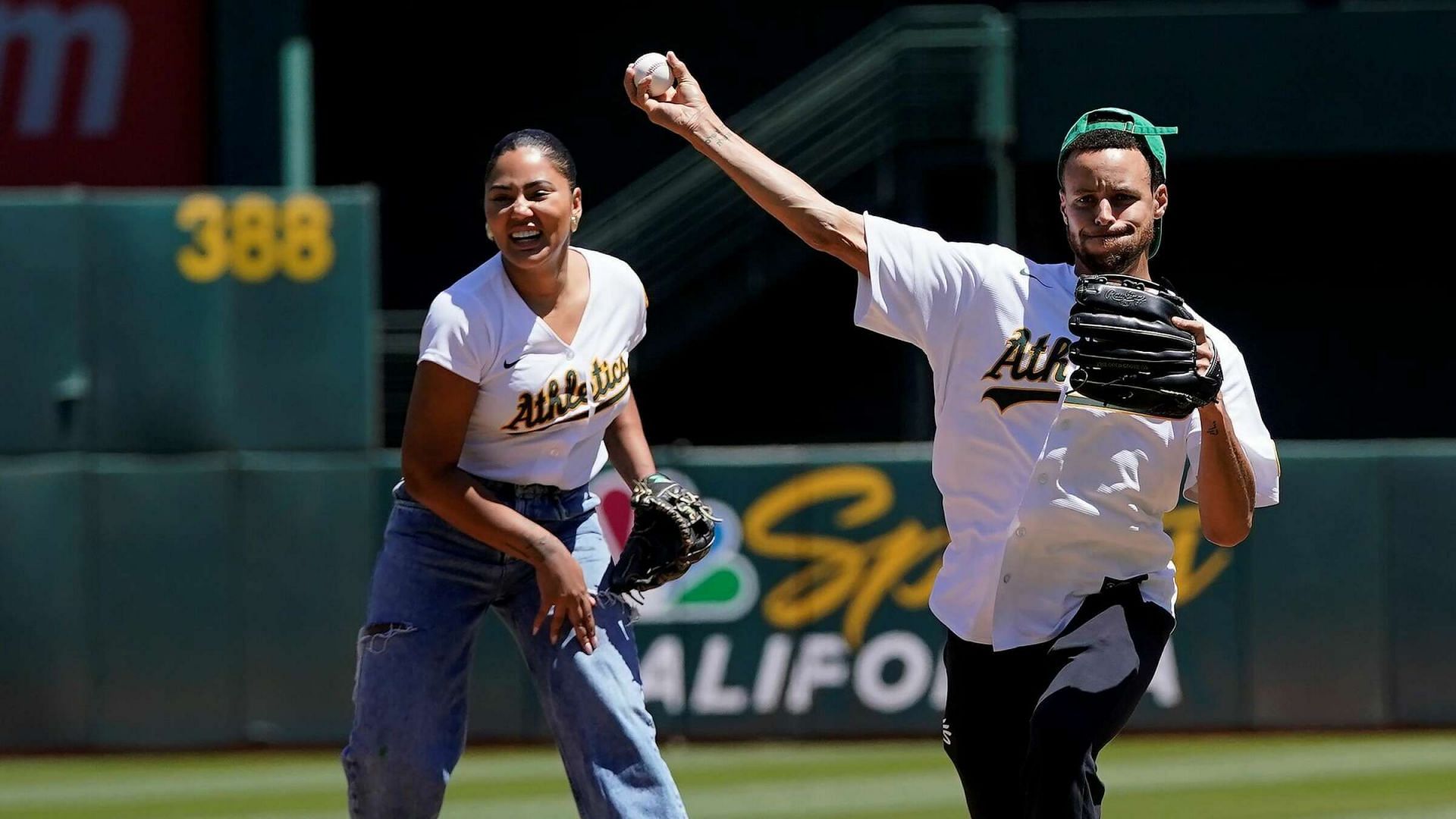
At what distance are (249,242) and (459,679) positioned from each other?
5902 millimetres

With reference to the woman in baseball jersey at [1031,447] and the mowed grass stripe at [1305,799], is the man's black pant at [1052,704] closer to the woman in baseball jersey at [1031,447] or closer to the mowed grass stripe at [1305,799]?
the woman in baseball jersey at [1031,447]

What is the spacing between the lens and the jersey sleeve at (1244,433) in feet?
13.8

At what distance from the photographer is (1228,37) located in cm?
1241

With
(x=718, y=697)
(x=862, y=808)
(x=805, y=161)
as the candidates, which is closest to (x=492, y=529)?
(x=862, y=808)

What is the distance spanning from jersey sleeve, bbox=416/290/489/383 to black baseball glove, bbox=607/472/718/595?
1.84 ft

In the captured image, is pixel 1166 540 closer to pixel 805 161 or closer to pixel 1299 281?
pixel 805 161

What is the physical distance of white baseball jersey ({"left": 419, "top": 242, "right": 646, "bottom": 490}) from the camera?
4.50m

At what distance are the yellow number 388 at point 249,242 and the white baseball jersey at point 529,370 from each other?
18.1 ft

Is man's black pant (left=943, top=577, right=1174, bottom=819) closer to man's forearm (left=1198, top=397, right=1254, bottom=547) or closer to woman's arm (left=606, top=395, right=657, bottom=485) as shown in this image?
man's forearm (left=1198, top=397, right=1254, bottom=547)

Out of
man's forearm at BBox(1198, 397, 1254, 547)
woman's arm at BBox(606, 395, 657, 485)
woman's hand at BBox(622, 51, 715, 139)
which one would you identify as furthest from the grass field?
woman's hand at BBox(622, 51, 715, 139)

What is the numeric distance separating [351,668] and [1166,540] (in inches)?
256

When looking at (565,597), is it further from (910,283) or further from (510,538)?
(910,283)

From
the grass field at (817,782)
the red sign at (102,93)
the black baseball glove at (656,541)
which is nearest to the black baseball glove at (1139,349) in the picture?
the black baseball glove at (656,541)

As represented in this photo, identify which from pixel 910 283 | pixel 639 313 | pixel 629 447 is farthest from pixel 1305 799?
pixel 910 283
